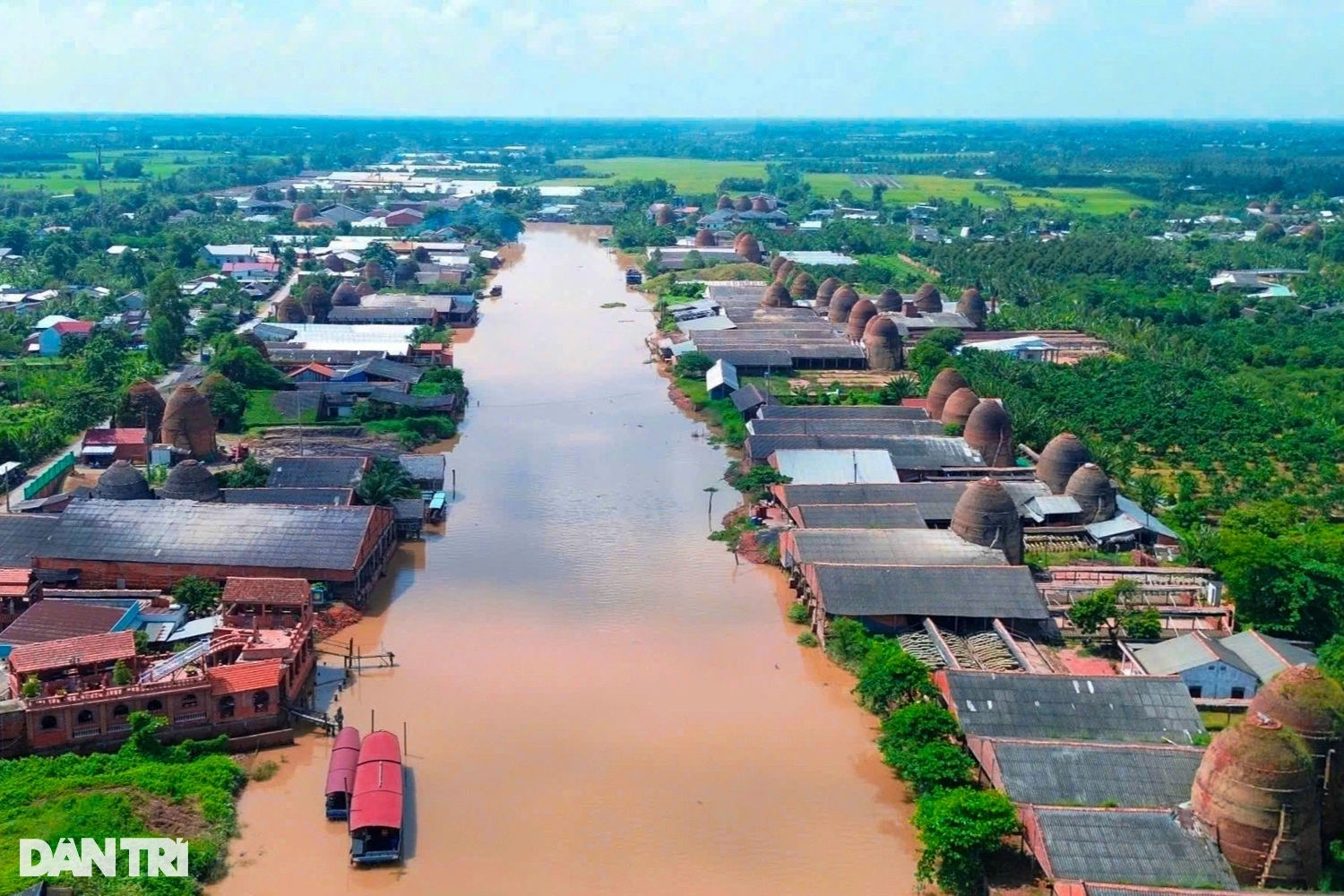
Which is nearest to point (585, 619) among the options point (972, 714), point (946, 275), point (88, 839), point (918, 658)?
point (918, 658)

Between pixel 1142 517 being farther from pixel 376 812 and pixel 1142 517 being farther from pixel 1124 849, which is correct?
pixel 376 812

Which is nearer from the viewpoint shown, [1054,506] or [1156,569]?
[1156,569]

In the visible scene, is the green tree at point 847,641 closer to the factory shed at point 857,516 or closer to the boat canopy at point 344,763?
the factory shed at point 857,516

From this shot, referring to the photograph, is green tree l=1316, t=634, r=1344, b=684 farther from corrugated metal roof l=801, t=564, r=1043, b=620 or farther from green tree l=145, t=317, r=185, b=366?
green tree l=145, t=317, r=185, b=366

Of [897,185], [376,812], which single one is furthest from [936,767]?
[897,185]

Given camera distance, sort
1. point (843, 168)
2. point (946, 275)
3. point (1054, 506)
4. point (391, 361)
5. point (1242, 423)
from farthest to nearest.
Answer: point (843, 168)
point (946, 275)
point (391, 361)
point (1242, 423)
point (1054, 506)

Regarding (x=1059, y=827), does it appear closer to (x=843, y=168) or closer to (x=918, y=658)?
(x=918, y=658)
